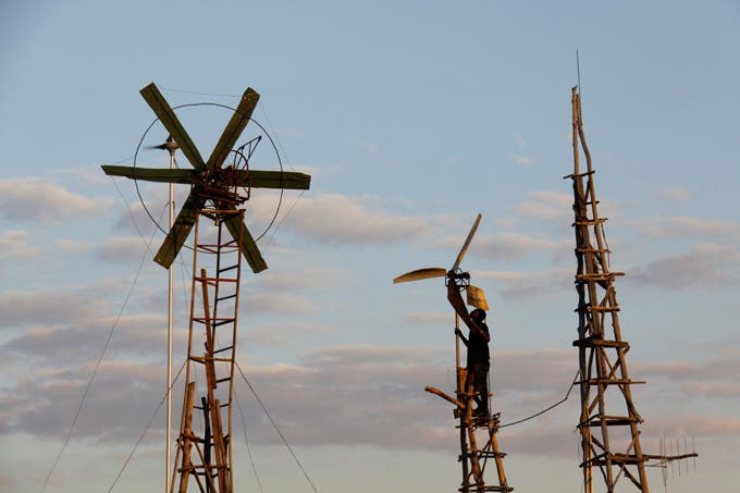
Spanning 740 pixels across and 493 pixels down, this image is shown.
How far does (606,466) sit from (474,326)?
21.6ft

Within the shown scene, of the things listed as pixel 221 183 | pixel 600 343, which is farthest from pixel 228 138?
pixel 600 343

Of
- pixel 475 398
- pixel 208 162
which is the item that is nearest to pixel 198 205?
pixel 208 162

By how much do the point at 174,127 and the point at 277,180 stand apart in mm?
4206

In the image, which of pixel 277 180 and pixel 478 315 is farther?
pixel 277 180

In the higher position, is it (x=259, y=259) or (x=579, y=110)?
(x=579, y=110)

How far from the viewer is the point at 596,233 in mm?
68062

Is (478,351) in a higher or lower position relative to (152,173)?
lower

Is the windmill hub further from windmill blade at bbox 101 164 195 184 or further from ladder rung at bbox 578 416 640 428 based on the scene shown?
ladder rung at bbox 578 416 640 428

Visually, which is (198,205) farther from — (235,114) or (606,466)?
(606,466)

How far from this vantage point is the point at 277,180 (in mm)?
68062

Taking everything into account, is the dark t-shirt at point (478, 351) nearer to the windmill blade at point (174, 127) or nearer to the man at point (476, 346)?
the man at point (476, 346)

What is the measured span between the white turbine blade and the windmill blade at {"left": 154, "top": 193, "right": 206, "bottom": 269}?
981 cm

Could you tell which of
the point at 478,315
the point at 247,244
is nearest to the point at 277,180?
the point at 247,244

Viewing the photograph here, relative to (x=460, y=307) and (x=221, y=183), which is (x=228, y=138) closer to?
(x=221, y=183)
